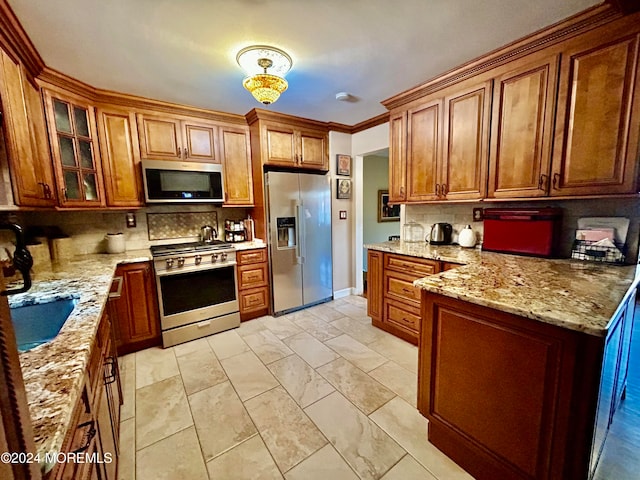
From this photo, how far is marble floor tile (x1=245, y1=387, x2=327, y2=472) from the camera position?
1536 mm

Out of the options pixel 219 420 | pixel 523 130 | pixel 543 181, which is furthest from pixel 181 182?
pixel 543 181

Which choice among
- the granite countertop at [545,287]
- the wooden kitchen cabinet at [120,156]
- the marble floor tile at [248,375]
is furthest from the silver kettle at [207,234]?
the granite countertop at [545,287]

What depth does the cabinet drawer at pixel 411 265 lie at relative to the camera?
2.35 metres

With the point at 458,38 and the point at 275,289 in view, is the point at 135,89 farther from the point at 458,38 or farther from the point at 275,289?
the point at 458,38

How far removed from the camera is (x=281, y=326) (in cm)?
312

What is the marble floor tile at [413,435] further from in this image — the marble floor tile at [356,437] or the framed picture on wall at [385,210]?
the framed picture on wall at [385,210]

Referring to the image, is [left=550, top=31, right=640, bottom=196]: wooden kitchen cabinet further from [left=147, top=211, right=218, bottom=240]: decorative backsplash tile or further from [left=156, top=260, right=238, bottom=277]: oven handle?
[left=147, top=211, right=218, bottom=240]: decorative backsplash tile

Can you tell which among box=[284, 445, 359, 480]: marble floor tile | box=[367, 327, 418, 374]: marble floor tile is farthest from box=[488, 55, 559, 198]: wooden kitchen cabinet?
box=[284, 445, 359, 480]: marble floor tile

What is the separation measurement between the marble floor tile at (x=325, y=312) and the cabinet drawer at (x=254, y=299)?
0.59 metres

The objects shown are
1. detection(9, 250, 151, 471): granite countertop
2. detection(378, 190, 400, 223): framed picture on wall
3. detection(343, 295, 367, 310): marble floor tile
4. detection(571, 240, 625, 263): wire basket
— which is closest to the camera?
detection(9, 250, 151, 471): granite countertop

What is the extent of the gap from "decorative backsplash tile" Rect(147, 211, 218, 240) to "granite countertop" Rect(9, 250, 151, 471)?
52.9 inches

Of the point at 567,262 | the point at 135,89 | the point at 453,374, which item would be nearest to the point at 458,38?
the point at 567,262

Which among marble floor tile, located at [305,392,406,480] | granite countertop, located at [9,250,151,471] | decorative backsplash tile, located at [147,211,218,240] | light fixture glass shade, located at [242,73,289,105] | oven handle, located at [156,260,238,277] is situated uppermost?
light fixture glass shade, located at [242,73,289,105]

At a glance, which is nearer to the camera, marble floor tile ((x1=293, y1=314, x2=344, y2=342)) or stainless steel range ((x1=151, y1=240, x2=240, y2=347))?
stainless steel range ((x1=151, y1=240, x2=240, y2=347))
